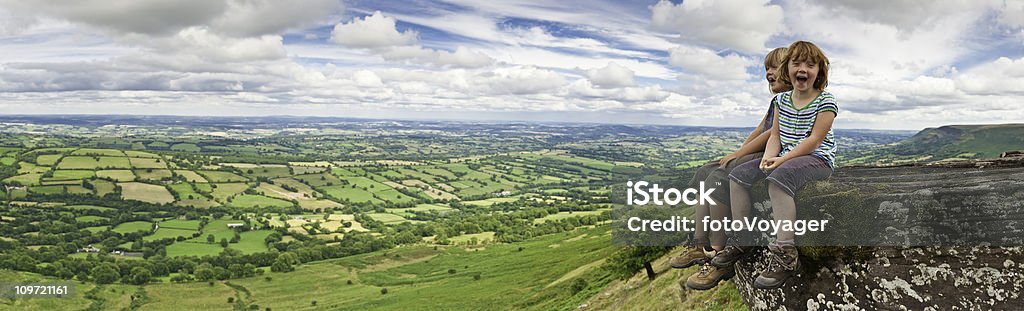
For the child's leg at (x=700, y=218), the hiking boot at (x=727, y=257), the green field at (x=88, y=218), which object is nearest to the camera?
the hiking boot at (x=727, y=257)

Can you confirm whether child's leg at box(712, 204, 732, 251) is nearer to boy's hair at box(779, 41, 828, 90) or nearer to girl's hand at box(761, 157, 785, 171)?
girl's hand at box(761, 157, 785, 171)

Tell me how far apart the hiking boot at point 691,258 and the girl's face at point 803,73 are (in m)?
2.95

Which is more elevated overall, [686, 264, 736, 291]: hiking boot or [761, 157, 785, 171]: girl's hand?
[761, 157, 785, 171]: girl's hand

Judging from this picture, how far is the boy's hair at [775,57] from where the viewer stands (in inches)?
340

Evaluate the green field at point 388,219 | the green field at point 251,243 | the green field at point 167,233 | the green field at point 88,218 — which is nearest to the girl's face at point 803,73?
the green field at point 251,243

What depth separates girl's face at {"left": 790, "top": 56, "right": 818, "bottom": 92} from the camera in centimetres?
754

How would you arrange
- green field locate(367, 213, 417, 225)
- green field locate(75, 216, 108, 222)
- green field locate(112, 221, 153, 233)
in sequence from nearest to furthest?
green field locate(112, 221, 153, 233), green field locate(75, 216, 108, 222), green field locate(367, 213, 417, 225)

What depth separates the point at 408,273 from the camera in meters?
131

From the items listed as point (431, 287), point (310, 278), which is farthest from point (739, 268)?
point (310, 278)

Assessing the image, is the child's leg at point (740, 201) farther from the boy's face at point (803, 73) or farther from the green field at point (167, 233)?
the green field at point (167, 233)

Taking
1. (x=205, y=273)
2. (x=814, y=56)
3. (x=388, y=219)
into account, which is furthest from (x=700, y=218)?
(x=388, y=219)

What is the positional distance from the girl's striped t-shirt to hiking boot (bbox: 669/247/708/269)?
1.99 metres

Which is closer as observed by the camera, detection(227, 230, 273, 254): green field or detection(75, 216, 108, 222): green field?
detection(227, 230, 273, 254): green field

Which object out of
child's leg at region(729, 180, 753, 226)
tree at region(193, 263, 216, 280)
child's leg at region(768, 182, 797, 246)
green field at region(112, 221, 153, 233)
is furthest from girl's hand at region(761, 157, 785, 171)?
green field at region(112, 221, 153, 233)
